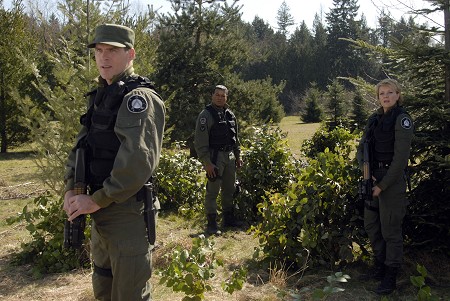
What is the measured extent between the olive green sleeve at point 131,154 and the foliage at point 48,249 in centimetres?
264

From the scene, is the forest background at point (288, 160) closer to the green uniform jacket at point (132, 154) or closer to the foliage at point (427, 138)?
the foliage at point (427, 138)

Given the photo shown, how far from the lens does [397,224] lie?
13.3 ft

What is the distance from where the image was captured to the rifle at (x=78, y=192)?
2674 millimetres

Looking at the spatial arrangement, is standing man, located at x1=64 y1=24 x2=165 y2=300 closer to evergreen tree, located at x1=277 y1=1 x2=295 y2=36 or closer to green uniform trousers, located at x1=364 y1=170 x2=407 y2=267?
green uniform trousers, located at x1=364 y1=170 x2=407 y2=267

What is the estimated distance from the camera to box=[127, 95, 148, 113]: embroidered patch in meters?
2.47

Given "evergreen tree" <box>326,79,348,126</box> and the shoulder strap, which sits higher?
"evergreen tree" <box>326,79,348,126</box>

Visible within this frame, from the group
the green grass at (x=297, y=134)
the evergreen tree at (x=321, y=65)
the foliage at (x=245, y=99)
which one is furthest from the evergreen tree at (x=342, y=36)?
the foliage at (x=245, y=99)

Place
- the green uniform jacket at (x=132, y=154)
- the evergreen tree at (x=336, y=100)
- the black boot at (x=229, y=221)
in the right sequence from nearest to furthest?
the green uniform jacket at (x=132, y=154) → the black boot at (x=229, y=221) → the evergreen tree at (x=336, y=100)

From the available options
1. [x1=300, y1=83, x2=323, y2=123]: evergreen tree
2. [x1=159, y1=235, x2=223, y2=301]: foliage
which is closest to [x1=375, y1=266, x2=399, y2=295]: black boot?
[x1=159, y1=235, x2=223, y2=301]: foliage

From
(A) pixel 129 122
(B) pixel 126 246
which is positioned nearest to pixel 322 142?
(B) pixel 126 246

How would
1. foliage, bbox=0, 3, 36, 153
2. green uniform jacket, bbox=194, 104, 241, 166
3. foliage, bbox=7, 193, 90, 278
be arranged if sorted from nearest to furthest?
foliage, bbox=7, 193, 90, 278, green uniform jacket, bbox=194, 104, 241, 166, foliage, bbox=0, 3, 36, 153

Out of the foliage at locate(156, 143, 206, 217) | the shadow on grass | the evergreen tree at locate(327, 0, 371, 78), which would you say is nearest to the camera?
the foliage at locate(156, 143, 206, 217)

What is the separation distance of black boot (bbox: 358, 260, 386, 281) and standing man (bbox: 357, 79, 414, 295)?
14 centimetres

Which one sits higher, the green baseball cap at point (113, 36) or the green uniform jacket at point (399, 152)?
the green baseball cap at point (113, 36)
